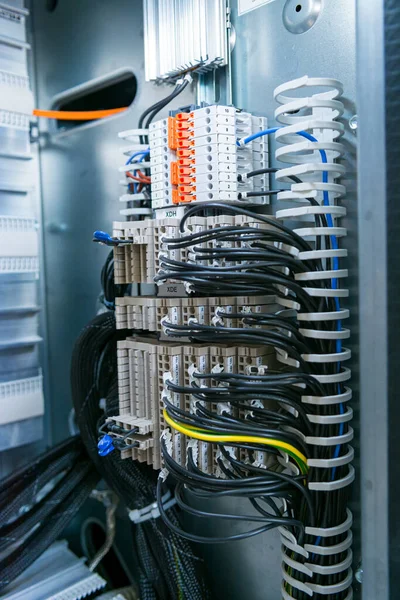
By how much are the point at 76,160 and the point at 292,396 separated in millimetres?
991

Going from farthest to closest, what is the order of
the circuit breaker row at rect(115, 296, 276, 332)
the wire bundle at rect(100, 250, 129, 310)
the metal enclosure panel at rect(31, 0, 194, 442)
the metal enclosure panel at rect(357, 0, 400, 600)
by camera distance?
the metal enclosure panel at rect(31, 0, 194, 442) → the wire bundle at rect(100, 250, 129, 310) → the circuit breaker row at rect(115, 296, 276, 332) → the metal enclosure panel at rect(357, 0, 400, 600)

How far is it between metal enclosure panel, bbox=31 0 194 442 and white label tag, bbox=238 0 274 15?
0.29 metres

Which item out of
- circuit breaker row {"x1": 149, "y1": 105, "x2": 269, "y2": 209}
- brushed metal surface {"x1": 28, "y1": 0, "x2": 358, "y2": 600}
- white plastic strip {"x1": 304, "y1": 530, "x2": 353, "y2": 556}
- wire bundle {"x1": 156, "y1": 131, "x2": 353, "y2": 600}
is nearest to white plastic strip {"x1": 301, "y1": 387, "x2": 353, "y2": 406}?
wire bundle {"x1": 156, "y1": 131, "x2": 353, "y2": 600}

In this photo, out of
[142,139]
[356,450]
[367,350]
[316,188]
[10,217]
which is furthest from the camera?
[10,217]

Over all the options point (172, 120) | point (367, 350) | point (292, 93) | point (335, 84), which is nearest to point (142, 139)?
point (172, 120)

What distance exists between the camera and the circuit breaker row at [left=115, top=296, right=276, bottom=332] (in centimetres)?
92

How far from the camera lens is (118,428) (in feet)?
3.35

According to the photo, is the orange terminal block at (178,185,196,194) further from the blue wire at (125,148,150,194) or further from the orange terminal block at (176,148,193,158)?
the blue wire at (125,148,150,194)

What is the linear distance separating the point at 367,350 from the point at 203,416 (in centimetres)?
33

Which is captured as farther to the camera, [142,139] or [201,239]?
[142,139]

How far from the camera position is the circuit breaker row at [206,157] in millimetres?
958

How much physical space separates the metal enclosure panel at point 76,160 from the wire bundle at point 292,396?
610 millimetres

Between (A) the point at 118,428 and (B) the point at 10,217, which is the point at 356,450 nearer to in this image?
(A) the point at 118,428

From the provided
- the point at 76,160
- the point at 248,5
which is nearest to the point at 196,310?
the point at 248,5
